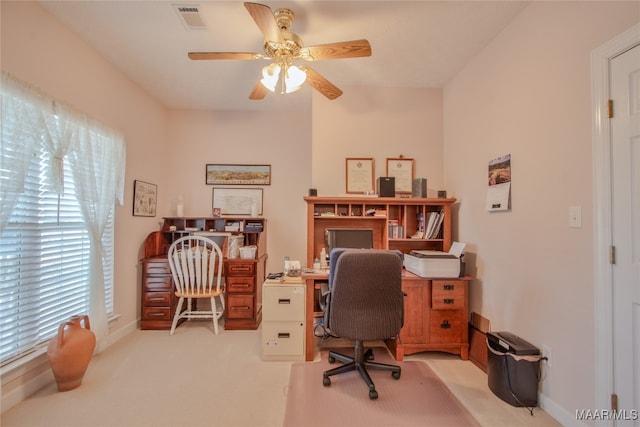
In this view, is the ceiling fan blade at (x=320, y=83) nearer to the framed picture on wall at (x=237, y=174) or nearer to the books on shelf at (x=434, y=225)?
the books on shelf at (x=434, y=225)

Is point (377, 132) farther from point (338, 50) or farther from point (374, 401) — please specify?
point (374, 401)

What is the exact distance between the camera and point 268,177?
3.70m

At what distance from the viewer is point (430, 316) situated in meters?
2.35

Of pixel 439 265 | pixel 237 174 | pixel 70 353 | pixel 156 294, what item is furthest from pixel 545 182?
pixel 156 294

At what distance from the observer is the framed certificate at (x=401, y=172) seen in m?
2.98

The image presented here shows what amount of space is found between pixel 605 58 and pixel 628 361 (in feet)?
5.11

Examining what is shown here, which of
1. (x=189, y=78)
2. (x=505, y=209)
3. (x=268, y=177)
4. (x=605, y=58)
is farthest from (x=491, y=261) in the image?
(x=189, y=78)

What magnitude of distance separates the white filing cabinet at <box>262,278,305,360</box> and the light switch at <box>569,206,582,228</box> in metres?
1.93

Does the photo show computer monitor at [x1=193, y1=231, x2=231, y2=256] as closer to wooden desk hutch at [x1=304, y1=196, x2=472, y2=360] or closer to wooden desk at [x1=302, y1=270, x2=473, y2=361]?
wooden desk hutch at [x1=304, y1=196, x2=472, y2=360]

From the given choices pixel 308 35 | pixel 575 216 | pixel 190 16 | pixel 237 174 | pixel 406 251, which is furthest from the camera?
pixel 237 174

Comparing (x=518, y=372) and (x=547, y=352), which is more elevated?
(x=547, y=352)

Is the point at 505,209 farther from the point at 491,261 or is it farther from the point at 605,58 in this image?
the point at 605,58

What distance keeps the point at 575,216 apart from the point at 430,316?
1317mm

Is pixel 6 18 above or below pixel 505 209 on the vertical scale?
above
